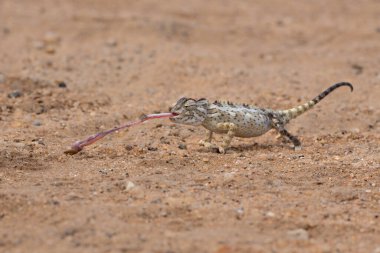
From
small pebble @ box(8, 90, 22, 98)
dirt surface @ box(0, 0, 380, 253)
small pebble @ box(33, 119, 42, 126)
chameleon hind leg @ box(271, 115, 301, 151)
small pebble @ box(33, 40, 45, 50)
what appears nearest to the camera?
dirt surface @ box(0, 0, 380, 253)

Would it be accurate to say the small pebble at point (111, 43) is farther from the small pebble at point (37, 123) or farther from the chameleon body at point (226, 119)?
the chameleon body at point (226, 119)

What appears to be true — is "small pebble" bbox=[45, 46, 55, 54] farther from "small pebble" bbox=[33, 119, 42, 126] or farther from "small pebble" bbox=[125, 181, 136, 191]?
"small pebble" bbox=[125, 181, 136, 191]

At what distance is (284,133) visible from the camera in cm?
824

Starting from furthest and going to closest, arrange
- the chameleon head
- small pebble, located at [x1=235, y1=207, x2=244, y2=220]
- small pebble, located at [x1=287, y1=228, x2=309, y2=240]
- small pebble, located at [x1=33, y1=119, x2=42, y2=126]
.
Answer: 1. small pebble, located at [x1=33, y1=119, x2=42, y2=126]
2. the chameleon head
3. small pebble, located at [x1=235, y1=207, x2=244, y2=220]
4. small pebble, located at [x1=287, y1=228, x2=309, y2=240]

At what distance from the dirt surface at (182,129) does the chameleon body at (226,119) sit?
0.55ft

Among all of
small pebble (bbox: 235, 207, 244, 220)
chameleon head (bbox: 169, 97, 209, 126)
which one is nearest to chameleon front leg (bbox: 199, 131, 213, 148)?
chameleon head (bbox: 169, 97, 209, 126)

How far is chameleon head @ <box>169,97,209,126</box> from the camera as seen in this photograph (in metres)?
7.62

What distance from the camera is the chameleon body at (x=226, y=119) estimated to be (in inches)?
302

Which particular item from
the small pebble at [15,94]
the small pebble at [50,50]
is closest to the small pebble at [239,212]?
the small pebble at [15,94]

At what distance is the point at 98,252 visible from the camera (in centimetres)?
504

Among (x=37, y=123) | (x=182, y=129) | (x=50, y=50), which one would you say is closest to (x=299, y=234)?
(x=182, y=129)

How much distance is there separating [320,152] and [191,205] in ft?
7.90

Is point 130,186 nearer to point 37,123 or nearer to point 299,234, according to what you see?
point 299,234

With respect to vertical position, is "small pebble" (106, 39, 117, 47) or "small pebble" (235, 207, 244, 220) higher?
"small pebble" (106, 39, 117, 47)
